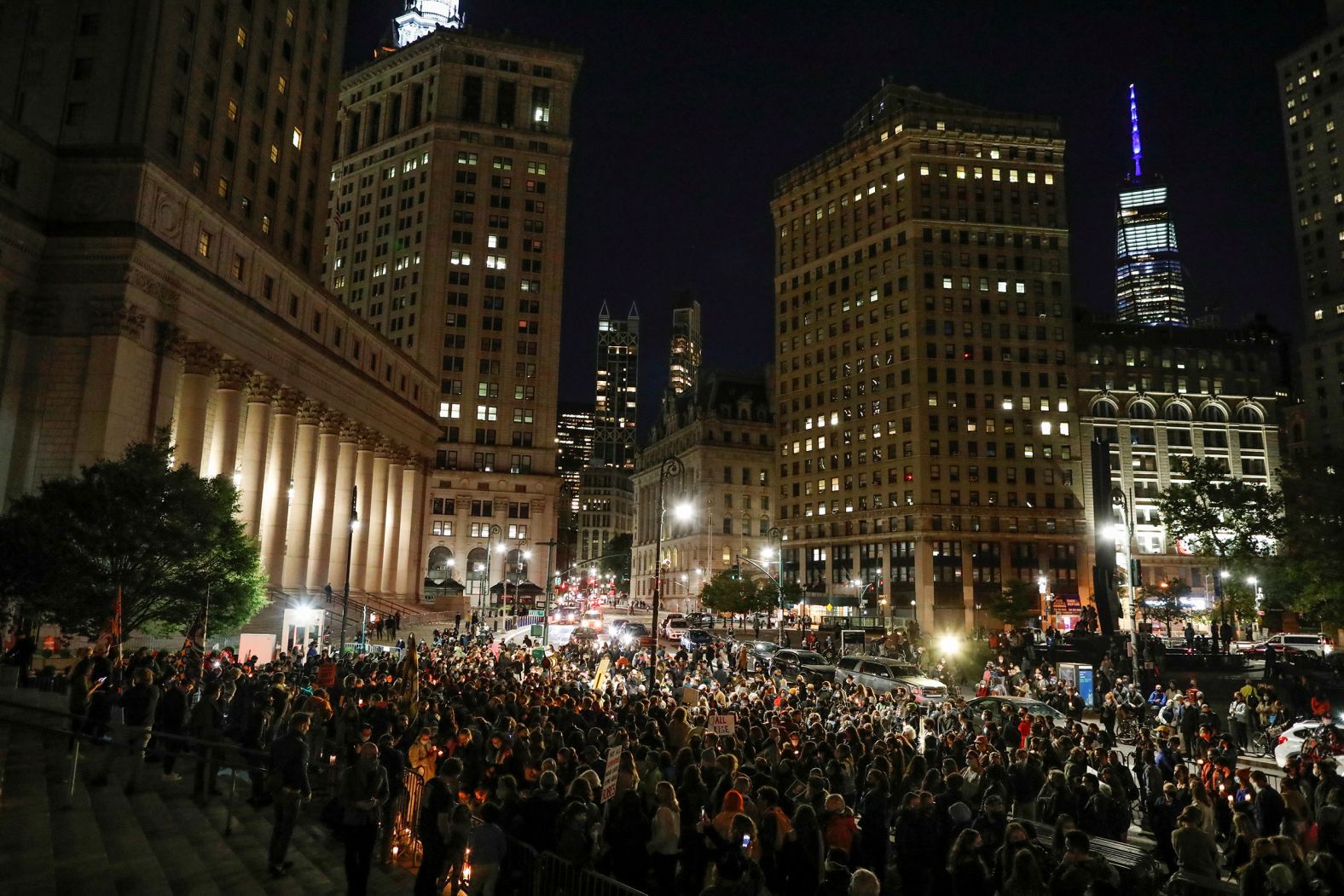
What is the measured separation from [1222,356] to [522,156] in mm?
95405

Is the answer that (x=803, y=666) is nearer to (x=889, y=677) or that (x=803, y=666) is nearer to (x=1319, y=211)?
(x=889, y=677)

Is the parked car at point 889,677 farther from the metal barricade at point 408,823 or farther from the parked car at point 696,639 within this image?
the metal barricade at point 408,823

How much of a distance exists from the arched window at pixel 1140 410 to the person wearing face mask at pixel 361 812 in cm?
11909

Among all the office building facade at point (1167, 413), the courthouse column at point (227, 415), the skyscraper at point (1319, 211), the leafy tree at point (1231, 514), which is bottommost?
the leafy tree at point (1231, 514)

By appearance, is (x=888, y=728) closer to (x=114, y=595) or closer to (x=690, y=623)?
(x=114, y=595)

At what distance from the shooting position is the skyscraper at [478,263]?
106 metres

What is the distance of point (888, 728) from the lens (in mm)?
23594

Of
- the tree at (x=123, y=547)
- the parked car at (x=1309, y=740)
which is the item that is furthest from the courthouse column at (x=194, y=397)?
the parked car at (x=1309, y=740)

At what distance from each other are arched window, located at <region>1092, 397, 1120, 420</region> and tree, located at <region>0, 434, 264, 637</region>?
105581mm

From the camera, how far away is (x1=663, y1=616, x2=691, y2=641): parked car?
66500mm

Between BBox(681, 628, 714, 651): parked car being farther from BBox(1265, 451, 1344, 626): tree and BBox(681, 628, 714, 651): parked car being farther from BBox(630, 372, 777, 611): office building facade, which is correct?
BBox(630, 372, 777, 611): office building facade

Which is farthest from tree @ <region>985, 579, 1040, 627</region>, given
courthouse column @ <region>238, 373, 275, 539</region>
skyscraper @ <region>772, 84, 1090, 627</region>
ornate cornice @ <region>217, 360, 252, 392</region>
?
ornate cornice @ <region>217, 360, 252, 392</region>

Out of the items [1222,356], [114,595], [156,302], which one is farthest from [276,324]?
[1222,356]

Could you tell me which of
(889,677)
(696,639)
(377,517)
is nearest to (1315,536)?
(889,677)
